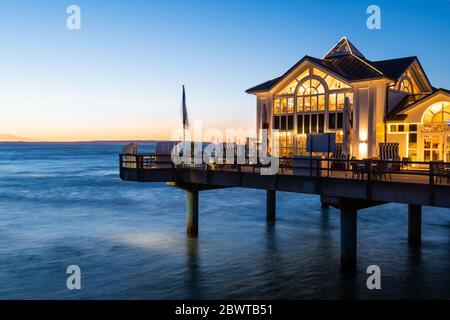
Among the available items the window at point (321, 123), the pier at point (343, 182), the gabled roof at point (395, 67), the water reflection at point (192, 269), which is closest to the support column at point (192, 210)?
the pier at point (343, 182)

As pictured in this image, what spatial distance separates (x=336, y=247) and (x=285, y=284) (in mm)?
6609

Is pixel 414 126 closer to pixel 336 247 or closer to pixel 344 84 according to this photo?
pixel 344 84

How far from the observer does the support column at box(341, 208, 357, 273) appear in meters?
17.4

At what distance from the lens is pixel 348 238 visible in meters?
17.7

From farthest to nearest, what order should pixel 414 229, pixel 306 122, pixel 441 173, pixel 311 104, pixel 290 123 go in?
pixel 290 123 → pixel 306 122 → pixel 311 104 → pixel 414 229 → pixel 441 173

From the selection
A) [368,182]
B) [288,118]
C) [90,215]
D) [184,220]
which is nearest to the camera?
[368,182]

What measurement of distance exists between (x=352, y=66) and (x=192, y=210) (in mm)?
12180

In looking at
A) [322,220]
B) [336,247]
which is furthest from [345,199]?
[322,220]

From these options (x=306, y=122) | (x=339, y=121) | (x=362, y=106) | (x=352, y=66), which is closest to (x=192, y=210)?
(x=306, y=122)

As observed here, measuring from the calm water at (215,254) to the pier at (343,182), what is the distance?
196 centimetres

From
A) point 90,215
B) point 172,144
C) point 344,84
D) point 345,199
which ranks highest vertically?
point 344,84

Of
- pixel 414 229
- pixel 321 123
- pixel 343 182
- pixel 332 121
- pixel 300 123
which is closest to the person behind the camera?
pixel 343 182

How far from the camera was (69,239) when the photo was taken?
27406 millimetres

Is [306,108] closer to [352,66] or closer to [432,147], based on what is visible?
[352,66]
